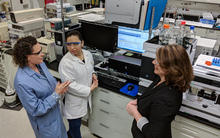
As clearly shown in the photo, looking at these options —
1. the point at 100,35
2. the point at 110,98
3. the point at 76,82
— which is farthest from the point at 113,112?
the point at 100,35

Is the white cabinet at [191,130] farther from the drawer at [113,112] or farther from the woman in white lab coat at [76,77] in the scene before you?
the woman in white lab coat at [76,77]

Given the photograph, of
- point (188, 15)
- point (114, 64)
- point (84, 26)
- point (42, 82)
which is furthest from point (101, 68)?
point (188, 15)

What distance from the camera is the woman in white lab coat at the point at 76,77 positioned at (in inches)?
71.1

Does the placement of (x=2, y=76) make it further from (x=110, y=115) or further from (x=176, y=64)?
(x=176, y=64)

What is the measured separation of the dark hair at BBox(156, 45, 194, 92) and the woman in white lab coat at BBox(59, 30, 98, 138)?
922 mm

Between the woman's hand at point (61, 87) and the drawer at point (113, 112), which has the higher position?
the woman's hand at point (61, 87)

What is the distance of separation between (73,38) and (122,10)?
3.34ft

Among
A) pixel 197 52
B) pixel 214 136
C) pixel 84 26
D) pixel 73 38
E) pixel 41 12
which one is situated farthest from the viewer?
pixel 41 12

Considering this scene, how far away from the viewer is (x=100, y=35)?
2316mm

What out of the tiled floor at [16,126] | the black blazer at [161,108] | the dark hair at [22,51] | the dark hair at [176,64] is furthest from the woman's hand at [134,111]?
the tiled floor at [16,126]

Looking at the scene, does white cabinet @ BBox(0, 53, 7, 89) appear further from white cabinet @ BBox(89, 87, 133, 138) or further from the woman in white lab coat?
white cabinet @ BBox(89, 87, 133, 138)

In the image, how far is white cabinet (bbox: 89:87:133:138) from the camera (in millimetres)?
2042

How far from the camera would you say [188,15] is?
4.82 meters

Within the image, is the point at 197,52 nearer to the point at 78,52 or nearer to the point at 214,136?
the point at 214,136
